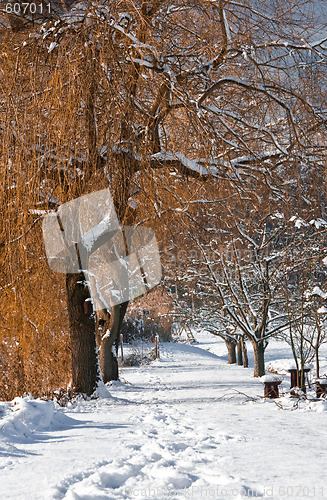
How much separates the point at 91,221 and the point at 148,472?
4.11 meters

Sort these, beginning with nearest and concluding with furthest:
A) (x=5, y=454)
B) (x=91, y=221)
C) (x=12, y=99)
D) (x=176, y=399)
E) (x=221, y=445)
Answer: (x=5, y=454) → (x=221, y=445) → (x=12, y=99) → (x=91, y=221) → (x=176, y=399)

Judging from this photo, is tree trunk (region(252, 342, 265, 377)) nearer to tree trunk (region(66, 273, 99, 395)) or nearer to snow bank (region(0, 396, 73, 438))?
tree trunk (region(66, 273, 99, 395))

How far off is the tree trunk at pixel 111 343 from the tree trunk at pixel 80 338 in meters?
2.66

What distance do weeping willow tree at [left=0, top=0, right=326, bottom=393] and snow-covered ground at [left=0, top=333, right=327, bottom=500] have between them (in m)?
1.80

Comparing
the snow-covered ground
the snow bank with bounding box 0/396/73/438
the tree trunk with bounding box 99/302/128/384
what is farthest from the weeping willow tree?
the tree trunk with bounding box 99/302/128/384

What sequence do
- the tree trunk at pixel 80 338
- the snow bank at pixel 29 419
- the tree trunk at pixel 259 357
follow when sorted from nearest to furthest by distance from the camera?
Answer: the snow bank at pixel 29 419 → the tree trunk at pixel 80 338 → the tree trunk at pixel 259 357

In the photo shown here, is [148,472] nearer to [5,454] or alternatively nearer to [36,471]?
[36,471]

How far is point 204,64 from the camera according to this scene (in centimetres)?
499

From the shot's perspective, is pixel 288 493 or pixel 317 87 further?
pixel 317 87

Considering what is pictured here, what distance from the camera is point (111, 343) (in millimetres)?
10359

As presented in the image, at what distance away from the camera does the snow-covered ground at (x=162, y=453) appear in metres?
2.45

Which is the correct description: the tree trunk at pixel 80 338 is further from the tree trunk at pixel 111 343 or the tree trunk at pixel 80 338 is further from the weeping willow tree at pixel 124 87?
the tree trunk at pixel 111 343

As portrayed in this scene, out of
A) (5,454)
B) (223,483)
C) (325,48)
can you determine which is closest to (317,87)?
(325,48)

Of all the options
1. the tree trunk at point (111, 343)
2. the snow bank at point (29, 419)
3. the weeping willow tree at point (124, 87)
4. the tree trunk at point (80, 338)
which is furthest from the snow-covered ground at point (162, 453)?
the tree trunk at point (111, 343)
